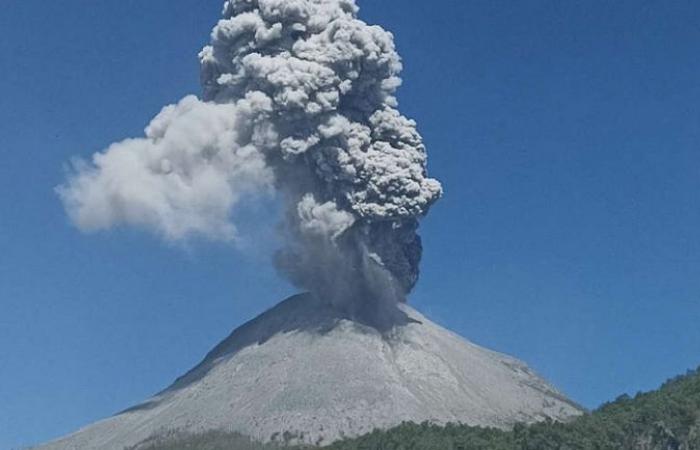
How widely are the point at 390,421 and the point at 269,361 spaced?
13.3 m

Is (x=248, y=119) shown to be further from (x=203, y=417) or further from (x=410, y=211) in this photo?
(x=203, y=417)

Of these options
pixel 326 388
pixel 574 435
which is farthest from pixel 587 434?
pixel 326 388

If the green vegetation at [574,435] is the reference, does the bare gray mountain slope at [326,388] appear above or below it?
above

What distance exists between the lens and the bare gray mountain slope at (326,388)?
11731 cm

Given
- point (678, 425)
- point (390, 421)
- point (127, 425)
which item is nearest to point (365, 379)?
point (390, 421)

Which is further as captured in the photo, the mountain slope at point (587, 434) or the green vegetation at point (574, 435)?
the green vegetation at point (574, 435)

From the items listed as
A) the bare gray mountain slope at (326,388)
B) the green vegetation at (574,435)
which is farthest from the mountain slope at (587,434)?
the bare gray mountain slope at (326,388)

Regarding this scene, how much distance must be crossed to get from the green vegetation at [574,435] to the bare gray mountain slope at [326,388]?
4614mm

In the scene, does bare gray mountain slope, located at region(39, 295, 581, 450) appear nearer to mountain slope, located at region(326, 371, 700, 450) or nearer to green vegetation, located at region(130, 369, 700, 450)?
green vegetation, located at region(130, 369, 700, 450)

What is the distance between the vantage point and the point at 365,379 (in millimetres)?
121000

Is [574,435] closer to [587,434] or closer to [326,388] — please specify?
[587,434]

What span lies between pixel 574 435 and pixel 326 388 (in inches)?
922

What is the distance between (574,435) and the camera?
10194 centimetres

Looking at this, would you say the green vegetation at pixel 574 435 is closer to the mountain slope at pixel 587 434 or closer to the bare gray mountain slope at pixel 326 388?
the mountain slope at pixel 587 434
